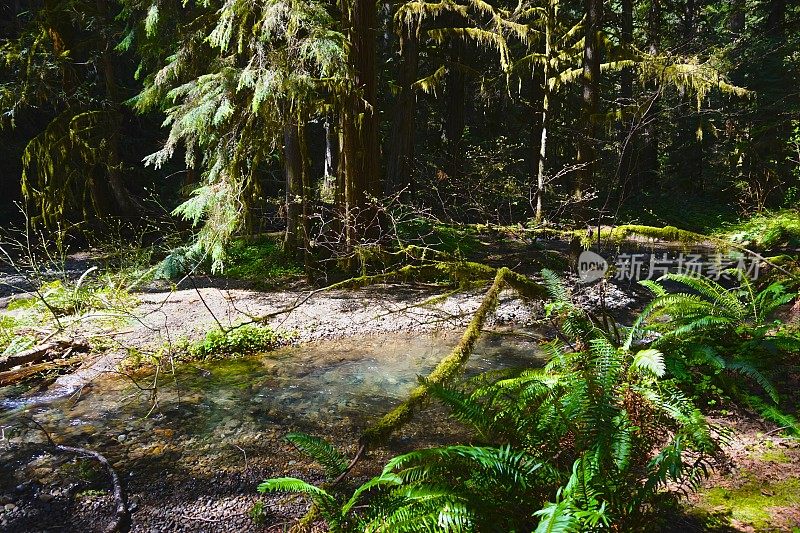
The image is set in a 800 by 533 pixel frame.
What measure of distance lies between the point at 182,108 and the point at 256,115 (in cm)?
119

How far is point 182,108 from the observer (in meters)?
8.71

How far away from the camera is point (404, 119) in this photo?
14328mm

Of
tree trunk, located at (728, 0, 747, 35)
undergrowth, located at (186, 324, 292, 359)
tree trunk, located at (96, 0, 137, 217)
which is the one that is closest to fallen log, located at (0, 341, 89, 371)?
undergrowth, located at (186, 324, 292, 359)

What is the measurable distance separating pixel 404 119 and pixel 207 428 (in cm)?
1117

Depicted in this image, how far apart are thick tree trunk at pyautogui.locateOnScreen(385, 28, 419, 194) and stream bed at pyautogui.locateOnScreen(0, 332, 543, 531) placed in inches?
329

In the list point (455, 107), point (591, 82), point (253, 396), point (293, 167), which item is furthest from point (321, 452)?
point (455, 107)

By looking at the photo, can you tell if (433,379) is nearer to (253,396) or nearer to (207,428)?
(207,428)

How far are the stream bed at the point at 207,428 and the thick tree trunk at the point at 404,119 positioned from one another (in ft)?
27.4

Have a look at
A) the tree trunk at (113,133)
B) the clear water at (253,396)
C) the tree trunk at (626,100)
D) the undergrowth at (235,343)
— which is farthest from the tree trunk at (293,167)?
the tree trunk at (113,133)

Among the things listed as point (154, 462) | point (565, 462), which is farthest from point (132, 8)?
point (565, 462)

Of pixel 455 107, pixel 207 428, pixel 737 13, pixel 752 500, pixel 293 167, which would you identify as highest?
pixel 737 13

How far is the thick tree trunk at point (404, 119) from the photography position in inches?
544

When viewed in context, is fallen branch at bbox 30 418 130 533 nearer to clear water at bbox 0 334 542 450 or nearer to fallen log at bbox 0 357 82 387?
clear water at bbox 0 334 542 450

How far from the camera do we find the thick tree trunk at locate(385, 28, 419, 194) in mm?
13812
